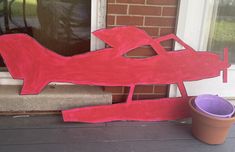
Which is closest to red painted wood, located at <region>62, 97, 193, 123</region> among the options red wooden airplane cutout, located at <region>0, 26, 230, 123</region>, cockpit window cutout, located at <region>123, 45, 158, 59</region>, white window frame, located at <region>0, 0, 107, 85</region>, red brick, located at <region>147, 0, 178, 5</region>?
red wooden airplane cutout, located at <region>0, 26, 230, 123</region>

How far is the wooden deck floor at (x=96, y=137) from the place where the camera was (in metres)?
1.94

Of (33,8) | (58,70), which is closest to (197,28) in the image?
(58,70)

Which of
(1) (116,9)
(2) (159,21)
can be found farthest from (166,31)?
(1) (116,9)

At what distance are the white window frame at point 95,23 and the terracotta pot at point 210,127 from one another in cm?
85

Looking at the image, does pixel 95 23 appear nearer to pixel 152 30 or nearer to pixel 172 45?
pixel 152 30

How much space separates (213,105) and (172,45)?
533 millimetres

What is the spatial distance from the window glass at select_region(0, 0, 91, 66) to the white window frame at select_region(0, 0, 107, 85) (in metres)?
0.07

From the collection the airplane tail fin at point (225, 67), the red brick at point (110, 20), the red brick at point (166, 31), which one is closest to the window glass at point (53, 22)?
the red brick at point (110, 20)

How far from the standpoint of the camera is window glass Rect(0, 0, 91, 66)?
2.21 m

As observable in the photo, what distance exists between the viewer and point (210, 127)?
79.0 inches

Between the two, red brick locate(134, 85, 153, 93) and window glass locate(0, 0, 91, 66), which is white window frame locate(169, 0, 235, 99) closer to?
red brick locate(134, 85, 153, 93)

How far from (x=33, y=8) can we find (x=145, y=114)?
115cm

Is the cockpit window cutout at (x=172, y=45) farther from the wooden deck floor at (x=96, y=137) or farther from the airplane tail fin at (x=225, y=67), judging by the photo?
the wooden deck floor at (x=96, y=137)

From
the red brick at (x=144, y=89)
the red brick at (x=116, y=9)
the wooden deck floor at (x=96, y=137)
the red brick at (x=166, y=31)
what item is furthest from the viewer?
the red brick at (x=144, y=89)
